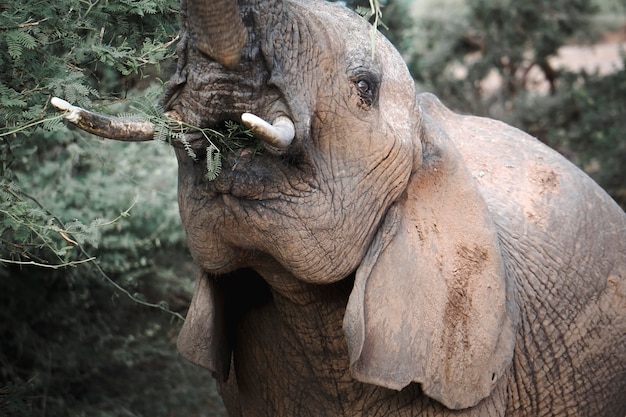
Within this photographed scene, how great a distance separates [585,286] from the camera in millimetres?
4180

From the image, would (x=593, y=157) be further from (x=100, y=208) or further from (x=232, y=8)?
(x=232, y=8)

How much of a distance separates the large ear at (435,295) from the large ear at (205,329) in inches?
19.9

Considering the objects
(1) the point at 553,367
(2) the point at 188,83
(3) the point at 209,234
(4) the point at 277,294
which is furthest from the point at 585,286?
(2) the point at 188,83

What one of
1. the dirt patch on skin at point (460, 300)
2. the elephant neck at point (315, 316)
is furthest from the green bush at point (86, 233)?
the dirt patch on skin at point (460, 300)

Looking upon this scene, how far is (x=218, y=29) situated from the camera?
2.67 m

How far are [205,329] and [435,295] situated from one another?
74cm

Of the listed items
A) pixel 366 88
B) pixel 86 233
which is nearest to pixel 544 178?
pixel 366 88

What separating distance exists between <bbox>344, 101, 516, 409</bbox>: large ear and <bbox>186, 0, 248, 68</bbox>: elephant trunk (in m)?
0.87

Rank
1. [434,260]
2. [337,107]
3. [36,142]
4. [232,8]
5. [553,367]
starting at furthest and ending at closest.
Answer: [36,142]
[553,367]
[434,260]
[337,107]
[232,8]

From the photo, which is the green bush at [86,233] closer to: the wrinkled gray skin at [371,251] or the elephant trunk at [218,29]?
the wrinkled gray skin at [371,251]

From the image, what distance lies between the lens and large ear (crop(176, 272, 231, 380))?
3.61 meters

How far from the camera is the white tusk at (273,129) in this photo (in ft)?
8.80

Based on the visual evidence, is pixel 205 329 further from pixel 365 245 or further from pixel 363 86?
pixel 363 86

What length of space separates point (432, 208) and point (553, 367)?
0.94m
